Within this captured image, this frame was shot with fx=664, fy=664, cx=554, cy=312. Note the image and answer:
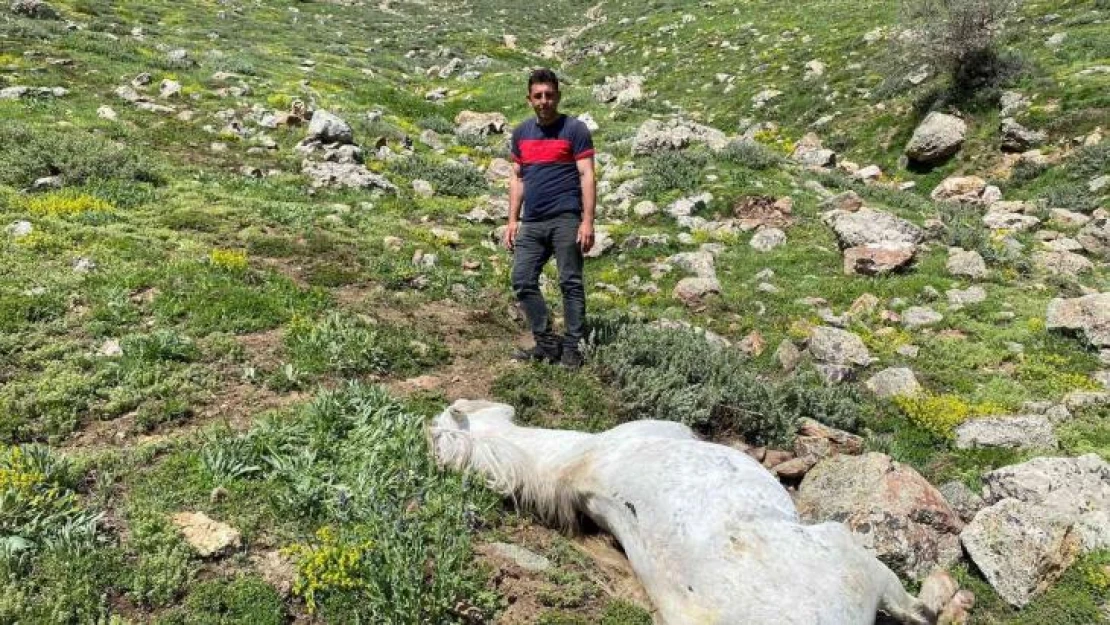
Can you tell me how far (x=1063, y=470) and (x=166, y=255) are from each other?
1060 cm

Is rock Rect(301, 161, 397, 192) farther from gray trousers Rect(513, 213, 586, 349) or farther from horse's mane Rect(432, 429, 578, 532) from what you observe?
horse's mane Rect(432, 429, 578, 532)

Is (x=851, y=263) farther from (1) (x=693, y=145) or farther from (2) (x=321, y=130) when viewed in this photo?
(2) (x=321, y=130)

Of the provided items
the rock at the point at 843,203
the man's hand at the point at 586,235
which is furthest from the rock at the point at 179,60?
the man's hand at the point at 586,235

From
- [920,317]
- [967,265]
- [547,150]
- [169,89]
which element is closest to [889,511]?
[547,150]

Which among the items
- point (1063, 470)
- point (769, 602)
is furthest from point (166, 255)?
point (1063, 470)

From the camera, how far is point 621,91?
29.0m

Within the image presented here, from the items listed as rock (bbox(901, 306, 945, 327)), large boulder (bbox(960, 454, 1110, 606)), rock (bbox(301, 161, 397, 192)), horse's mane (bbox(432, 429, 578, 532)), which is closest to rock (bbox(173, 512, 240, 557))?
horse's mane (bbox(432, 429, 578, 532))

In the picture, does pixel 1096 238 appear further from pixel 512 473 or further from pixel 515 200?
pixel 512 473

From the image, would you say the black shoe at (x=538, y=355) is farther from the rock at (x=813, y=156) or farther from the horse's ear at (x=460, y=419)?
the rock at (x=813, y=156)

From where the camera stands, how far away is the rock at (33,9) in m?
26.2

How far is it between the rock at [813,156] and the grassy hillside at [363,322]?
1.50 meters

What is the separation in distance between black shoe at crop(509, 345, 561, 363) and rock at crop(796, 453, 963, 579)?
3190 millimetres

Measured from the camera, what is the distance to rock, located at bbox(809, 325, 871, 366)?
9.24 meters

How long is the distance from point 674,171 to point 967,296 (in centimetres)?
745
